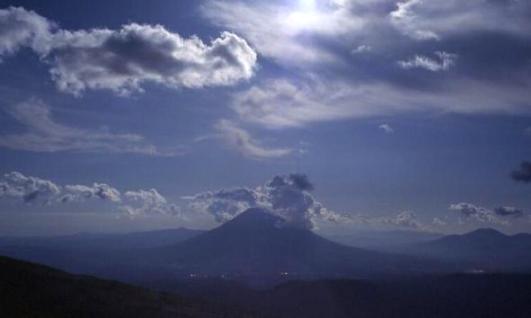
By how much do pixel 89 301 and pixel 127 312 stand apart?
1566 centimetres

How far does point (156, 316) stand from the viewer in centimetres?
19912

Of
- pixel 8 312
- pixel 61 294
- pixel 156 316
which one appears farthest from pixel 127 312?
pixel 8 312

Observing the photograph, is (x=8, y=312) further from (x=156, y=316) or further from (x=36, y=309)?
(x=156, y=316)

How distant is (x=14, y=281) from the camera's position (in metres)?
197

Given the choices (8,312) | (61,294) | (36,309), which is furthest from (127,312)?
(8,312)

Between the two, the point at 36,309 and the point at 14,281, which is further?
the point at 14,281

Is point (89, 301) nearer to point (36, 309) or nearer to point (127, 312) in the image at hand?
point (127, 312)

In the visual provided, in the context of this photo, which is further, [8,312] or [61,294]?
[61,294]

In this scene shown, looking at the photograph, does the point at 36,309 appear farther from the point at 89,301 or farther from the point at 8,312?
the point at 89,301

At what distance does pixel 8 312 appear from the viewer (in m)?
149

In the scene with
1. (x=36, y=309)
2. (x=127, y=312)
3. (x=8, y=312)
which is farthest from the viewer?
(x=127, y=312)

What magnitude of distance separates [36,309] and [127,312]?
3858cm

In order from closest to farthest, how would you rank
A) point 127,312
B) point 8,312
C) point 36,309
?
point 8,312 < point 36,309 < point 127,312

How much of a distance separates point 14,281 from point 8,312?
170 ft
